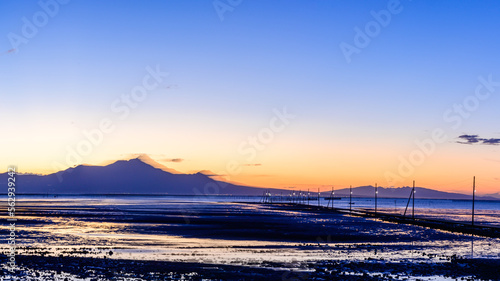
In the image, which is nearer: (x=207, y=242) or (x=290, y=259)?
(x=290, y=259)

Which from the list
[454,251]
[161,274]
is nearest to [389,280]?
[161,274]

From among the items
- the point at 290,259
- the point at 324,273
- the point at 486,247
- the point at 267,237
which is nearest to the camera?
the point at 324,273

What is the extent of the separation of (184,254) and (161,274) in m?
8.53

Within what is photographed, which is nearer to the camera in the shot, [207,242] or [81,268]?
[81,268]

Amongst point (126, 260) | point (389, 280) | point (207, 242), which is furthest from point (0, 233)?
point (389, 280)

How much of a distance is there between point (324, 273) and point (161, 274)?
29.0 ft

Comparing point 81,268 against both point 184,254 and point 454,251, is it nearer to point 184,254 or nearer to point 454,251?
point 184,254

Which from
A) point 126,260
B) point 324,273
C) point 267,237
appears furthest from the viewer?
point 267,237

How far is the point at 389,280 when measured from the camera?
26.2 meters

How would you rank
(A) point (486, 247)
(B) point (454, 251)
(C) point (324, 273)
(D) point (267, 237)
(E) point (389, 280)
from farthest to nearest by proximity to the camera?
(D) point (267, 237), (A) point (486, 247), (B) point (454, 251), (C) point (324, 273), (E) point (389, 280)

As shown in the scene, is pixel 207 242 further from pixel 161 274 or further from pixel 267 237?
pixel 161 274

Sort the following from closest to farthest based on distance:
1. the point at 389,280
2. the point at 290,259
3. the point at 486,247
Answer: the point at 389,280
the point at 290,259
the point at 486,247

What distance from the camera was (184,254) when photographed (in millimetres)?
35312

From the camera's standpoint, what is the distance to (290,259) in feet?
Result: 111
